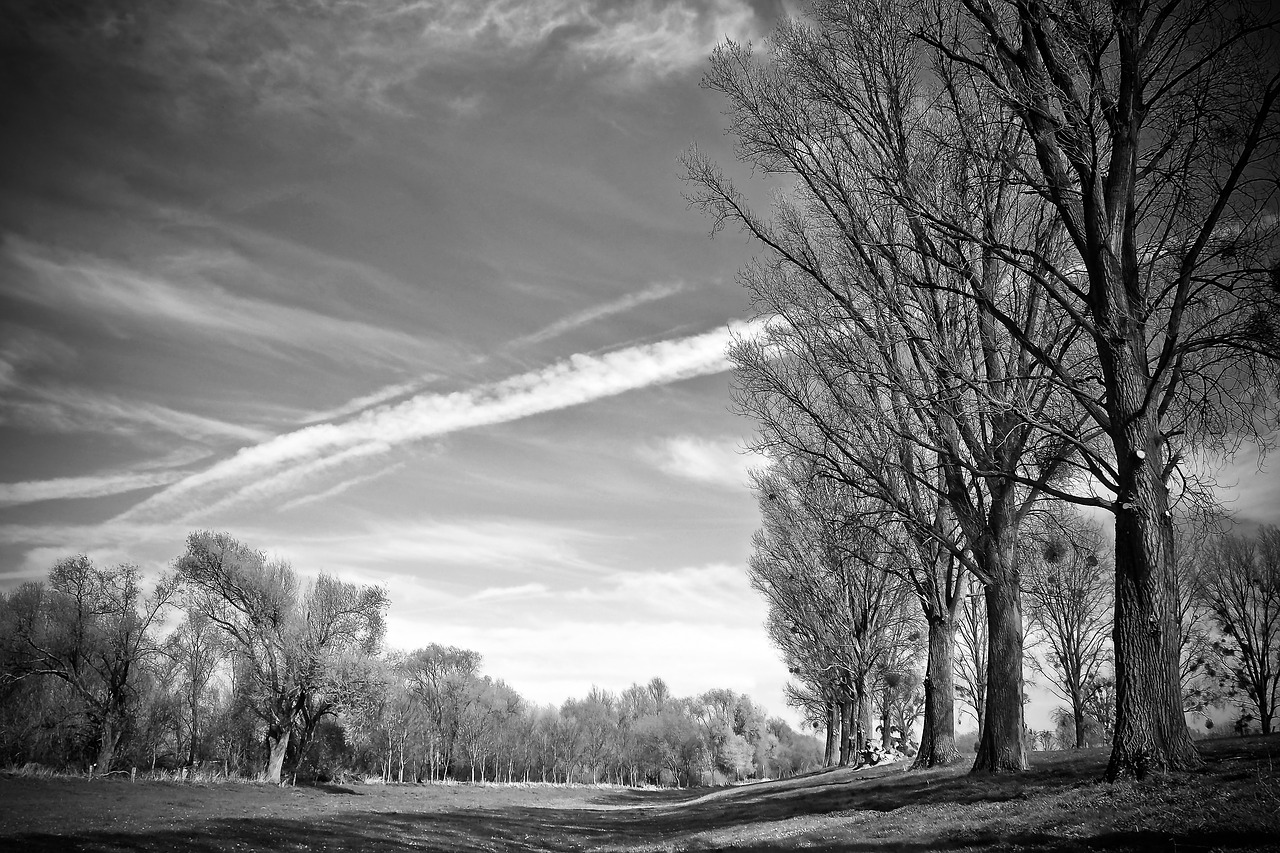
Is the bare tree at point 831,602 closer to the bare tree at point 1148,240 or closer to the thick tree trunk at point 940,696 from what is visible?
the thick tree trunk at point 940,696

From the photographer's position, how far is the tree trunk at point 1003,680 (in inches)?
538

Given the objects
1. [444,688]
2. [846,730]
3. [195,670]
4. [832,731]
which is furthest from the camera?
[444,688]

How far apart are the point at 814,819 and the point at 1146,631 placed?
28.9 feet

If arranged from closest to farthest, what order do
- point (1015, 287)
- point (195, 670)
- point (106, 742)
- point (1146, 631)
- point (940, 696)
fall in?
point (1146, 631) → point (1015, 287) → point (940, 696) → point (106, 742) → point (195, 670)

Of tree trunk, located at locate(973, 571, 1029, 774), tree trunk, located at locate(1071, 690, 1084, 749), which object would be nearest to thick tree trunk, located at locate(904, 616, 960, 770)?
tree trunk, located at locate(973, 571, 1029, 774)

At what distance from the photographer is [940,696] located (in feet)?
61.7

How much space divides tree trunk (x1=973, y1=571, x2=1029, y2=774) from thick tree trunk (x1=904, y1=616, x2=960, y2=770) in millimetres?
4679

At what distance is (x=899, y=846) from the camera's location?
9383 millimetres

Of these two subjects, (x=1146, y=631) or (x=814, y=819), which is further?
(x=814, y=819)

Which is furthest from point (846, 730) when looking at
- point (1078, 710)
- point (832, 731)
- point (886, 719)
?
point (1078, 710)

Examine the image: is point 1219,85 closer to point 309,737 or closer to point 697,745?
point 309,737

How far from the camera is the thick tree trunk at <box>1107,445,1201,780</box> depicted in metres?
8.92

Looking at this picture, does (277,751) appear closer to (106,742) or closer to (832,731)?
(106,742)

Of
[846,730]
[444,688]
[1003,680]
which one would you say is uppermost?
[1003,680]
